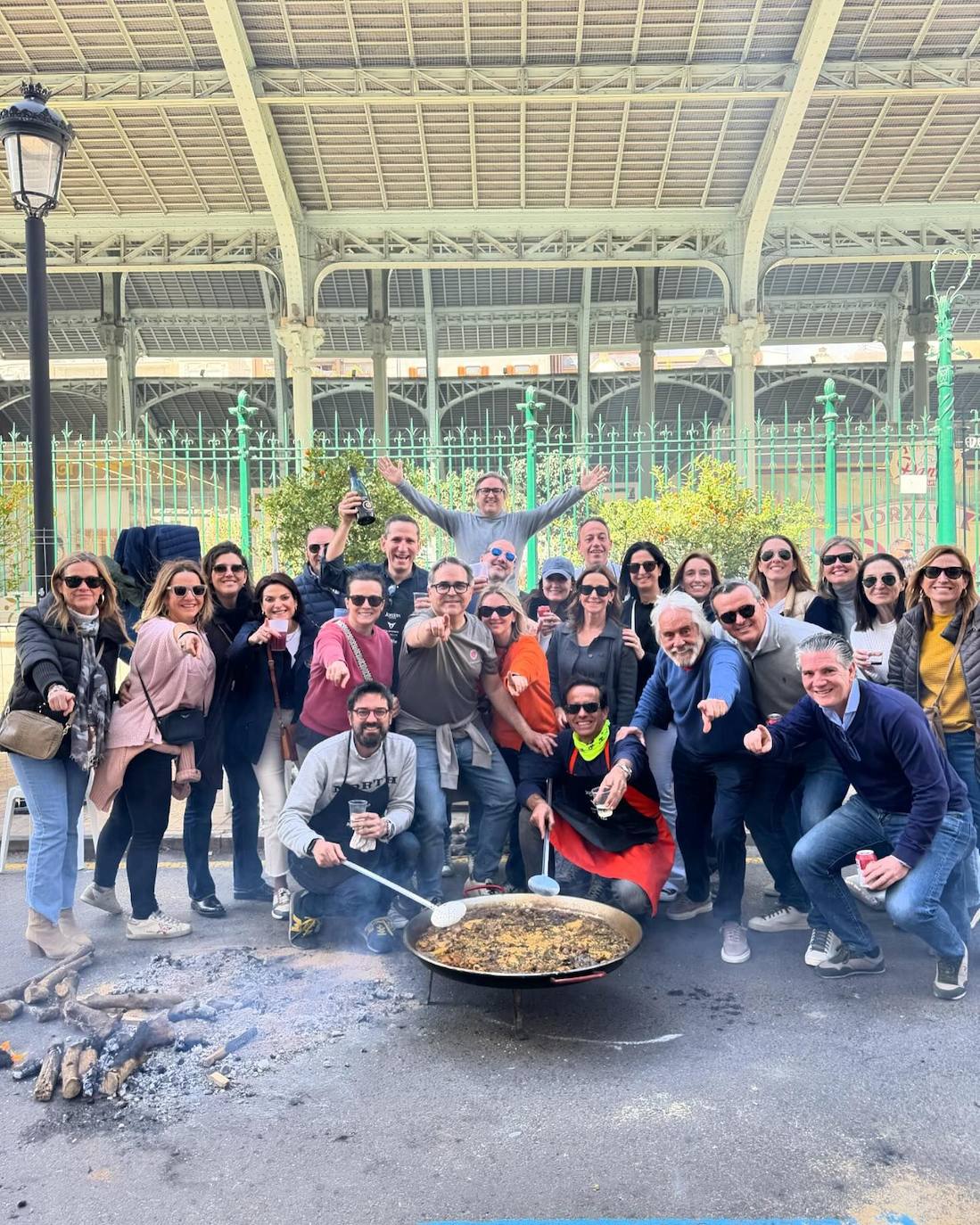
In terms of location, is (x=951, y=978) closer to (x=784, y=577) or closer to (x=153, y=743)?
(x=784, y=577)

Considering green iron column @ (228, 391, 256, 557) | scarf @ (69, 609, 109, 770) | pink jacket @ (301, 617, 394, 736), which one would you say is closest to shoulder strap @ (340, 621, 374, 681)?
pink jacket @ (301, 617, 394, 736)

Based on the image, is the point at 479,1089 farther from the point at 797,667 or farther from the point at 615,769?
the point at 797,667

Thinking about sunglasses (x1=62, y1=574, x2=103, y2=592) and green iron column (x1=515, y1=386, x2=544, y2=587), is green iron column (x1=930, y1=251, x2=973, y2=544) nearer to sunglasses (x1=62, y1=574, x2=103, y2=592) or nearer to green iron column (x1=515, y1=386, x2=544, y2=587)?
green iron column (x1=515, y1=386, x2=544, y2=587)

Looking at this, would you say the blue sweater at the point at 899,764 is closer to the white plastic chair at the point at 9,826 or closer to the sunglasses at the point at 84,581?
the sunglasses at the point at 84,581

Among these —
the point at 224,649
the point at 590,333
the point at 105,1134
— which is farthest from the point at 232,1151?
the point at 590,333

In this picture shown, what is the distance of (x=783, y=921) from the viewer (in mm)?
4980

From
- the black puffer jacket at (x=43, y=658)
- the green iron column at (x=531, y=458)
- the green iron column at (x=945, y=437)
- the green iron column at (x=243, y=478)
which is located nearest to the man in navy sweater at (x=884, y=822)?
the black puffer jacket at (x=43, y=658)

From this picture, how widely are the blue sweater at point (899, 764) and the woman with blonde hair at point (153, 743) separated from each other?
124 inches

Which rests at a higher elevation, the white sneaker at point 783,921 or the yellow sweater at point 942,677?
the yellow sweater at point 942,677

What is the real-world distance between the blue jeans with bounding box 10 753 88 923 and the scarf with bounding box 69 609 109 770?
0.39 feet

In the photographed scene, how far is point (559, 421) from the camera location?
78.7 feet

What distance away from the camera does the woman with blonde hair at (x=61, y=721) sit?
463cm

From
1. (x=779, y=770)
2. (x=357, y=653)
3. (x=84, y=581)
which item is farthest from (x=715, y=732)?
(x=84, y=581)

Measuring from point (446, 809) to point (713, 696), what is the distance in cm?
163
